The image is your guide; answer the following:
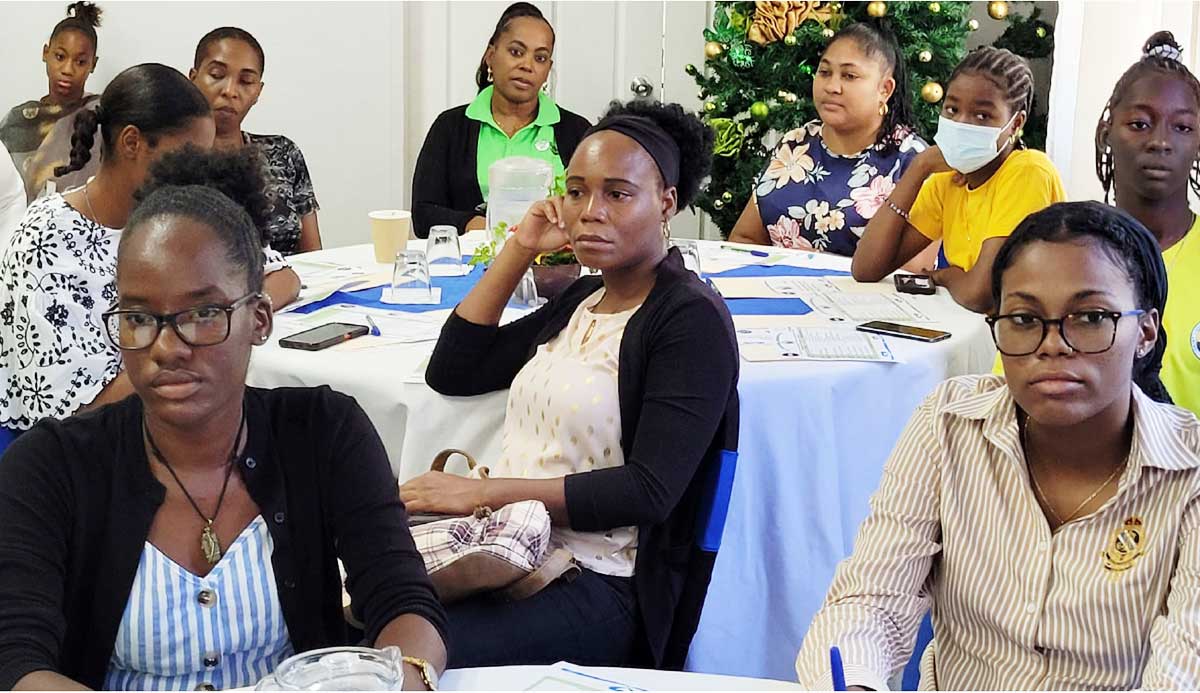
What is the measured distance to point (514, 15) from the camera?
15.5ft

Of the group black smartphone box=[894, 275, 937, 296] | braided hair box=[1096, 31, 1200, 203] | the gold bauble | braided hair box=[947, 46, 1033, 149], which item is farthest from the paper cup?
the gold bauble

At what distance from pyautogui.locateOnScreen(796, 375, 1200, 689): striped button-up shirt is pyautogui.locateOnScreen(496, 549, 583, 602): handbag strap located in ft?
1.77

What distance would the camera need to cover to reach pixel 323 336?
2.78m

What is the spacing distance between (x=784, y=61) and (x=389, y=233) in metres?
2.32

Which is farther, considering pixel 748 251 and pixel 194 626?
pixel 748 251

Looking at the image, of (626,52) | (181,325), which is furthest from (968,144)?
(626,52)

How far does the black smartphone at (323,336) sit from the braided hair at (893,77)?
2096mm

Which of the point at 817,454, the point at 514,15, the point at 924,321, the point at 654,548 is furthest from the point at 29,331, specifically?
the point at 514,15

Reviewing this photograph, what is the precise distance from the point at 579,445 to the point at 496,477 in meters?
0.16

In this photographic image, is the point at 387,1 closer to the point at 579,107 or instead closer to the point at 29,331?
the point at 579,107

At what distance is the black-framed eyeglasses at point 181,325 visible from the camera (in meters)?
1.49

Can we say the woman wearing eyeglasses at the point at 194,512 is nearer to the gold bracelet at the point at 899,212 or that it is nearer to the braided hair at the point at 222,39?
the gold bracelet at the point at 899,212

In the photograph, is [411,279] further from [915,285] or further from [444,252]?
[915,285]

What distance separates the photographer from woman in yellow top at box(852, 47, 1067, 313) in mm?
3205
